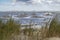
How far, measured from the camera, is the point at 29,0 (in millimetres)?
4930

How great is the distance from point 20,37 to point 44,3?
1181mm

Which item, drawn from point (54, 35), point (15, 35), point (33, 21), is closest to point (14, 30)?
point (15, 35)

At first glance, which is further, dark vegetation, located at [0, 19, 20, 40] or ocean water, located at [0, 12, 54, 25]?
ocean water, located at [0, 12, 54, 25]

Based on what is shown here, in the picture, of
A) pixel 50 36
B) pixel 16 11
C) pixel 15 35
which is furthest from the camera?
pixel 16 11

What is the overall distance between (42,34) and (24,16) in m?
0.73

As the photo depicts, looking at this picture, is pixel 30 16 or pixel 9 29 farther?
pixel 30 16

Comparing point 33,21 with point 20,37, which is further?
point 33,21

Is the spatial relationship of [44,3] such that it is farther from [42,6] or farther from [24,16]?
[24,16]

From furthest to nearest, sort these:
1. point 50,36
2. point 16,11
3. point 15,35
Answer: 1. point 16,11
2. point 50,36
3. point 15,35

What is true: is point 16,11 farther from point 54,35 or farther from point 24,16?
point 54,35

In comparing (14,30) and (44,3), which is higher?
(44,3)

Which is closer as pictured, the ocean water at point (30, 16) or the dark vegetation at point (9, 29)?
the dark vegetation at point (9, 29)

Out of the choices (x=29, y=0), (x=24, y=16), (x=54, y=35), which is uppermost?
(x=29, y=0)

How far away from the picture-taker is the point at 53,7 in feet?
16.1
